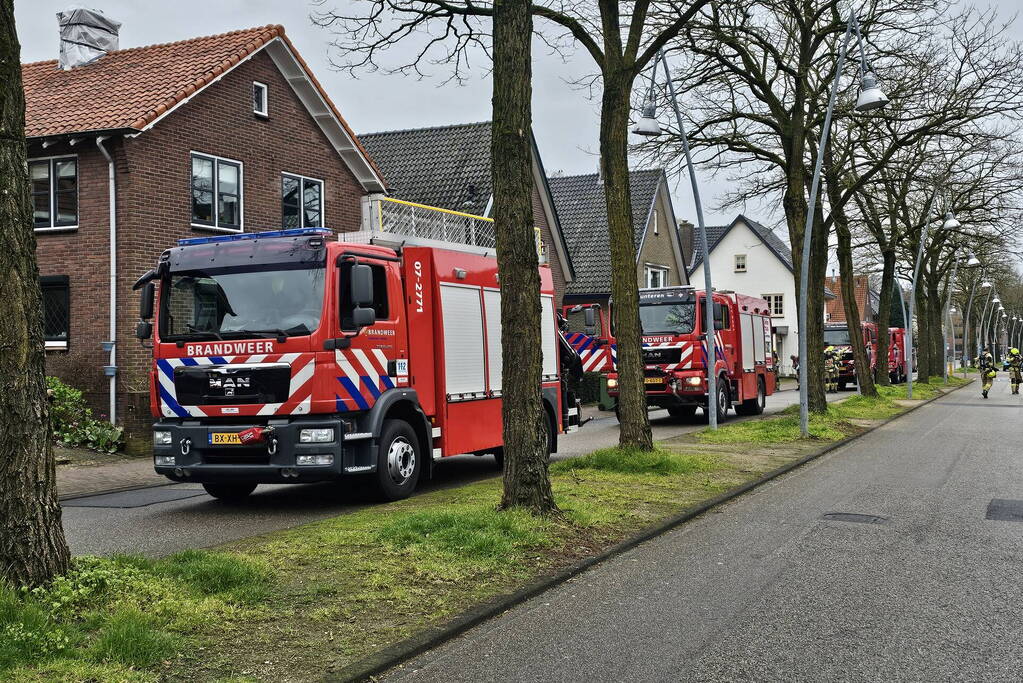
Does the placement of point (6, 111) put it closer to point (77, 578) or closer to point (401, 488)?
point (77, 578)

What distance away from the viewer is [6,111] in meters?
5.49

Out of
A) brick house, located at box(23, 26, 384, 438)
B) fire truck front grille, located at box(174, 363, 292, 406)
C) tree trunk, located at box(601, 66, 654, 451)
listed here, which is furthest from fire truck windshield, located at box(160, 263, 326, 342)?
brick house, located at box(23, 26, 384, 438)

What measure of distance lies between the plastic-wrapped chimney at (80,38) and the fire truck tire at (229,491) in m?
13.8

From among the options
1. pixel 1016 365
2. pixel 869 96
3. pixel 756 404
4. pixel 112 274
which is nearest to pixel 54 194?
pixel 112 274

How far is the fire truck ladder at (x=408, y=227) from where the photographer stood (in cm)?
1105

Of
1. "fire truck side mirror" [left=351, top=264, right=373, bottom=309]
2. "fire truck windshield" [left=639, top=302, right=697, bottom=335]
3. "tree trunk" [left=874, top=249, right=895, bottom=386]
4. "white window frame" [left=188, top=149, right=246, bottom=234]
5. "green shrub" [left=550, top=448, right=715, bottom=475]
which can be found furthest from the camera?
"tree trunk" [left=874, top=249, right=895, bottom=386]

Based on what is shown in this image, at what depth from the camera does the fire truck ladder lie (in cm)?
1105

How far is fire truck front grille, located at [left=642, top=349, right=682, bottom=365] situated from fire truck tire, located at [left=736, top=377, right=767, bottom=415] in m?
3.64

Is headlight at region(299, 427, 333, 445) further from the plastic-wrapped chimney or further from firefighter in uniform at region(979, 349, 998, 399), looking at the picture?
firefighter in uniform at region(979, 349, 998, 399)

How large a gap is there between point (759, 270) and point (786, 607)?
6011cm

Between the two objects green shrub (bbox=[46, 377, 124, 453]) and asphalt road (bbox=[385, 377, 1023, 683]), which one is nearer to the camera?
asphalt road (bbox=[385, 377, 1023, 683])

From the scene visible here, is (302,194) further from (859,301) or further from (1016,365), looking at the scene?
(859,301)

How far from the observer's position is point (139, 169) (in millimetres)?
17625

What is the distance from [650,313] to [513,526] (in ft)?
51.1
